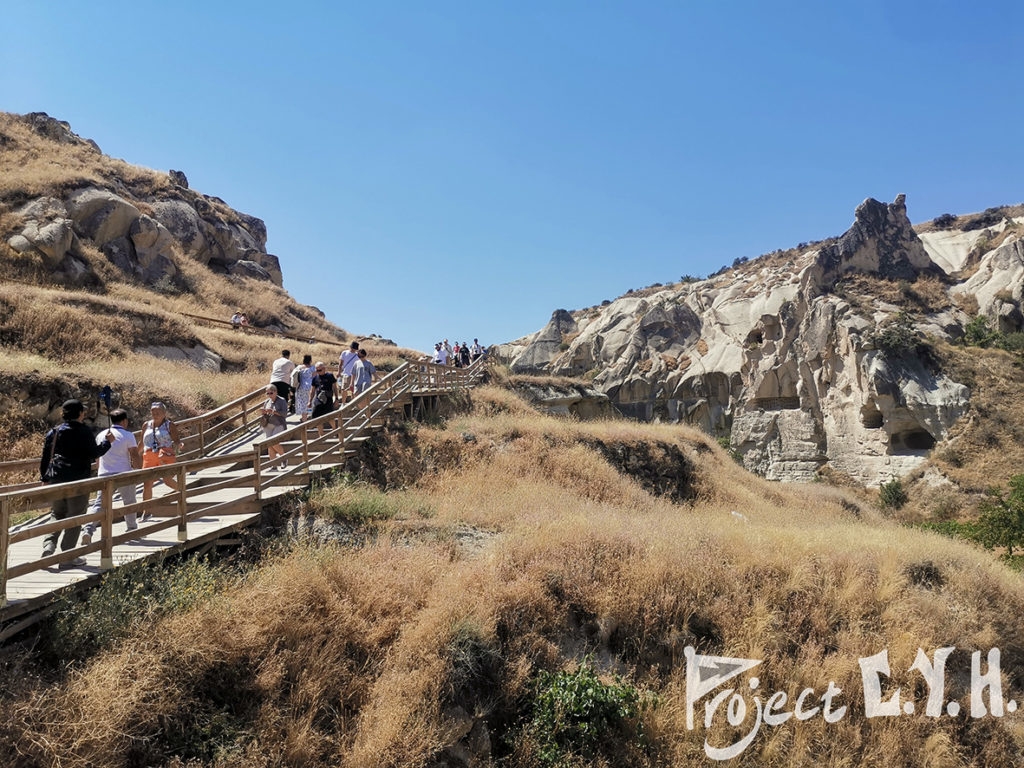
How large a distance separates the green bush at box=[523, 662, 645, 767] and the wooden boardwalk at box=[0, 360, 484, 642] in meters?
4.84

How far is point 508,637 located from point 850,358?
41.2 meters

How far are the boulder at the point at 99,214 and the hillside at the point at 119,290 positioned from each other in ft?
0.21

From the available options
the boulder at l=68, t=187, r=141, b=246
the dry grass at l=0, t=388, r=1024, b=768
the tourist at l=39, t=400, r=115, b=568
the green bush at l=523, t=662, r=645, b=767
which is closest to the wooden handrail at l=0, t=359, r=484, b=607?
the tourist at l=39, t=400, r=115, b=568

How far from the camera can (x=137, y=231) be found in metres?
32.7

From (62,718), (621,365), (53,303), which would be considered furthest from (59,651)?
(621,365)

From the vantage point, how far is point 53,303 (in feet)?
63.8

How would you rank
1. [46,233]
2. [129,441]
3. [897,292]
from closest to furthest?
[129,441], [46,233], [897,292]

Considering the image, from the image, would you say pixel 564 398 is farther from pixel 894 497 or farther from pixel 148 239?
pixel 148 239

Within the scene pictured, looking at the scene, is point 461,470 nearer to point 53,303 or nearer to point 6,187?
point 53,303

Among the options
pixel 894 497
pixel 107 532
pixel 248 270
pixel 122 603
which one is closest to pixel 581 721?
pixel 122 603

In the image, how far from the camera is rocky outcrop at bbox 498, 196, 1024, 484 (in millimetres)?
37188

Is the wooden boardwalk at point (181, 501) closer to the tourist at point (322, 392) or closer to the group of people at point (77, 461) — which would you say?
the group of people at point (77, 461)

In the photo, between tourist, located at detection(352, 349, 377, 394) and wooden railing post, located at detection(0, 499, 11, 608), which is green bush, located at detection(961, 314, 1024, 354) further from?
wooden railing post, located at detection(0, 499, 11, 608)

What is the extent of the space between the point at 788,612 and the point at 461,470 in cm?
818
